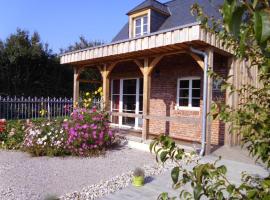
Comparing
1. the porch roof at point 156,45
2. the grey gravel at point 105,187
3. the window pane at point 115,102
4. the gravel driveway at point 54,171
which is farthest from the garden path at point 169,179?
the window pane at point 115,102

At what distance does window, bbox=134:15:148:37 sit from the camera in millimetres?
11789

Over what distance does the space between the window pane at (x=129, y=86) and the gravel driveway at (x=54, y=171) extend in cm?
425

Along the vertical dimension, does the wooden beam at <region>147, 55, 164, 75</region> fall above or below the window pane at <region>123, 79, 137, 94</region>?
above

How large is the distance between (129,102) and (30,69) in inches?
358

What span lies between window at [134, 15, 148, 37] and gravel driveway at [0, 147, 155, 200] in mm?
5887

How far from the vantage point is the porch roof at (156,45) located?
6.72m

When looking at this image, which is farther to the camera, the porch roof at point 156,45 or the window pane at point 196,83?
the window pane at point 196,83

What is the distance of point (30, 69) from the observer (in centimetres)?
1809

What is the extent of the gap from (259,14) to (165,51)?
25.6 feet

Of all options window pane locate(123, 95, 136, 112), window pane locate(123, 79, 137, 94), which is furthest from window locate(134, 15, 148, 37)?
window pane locate(123, 95, 136, 112)

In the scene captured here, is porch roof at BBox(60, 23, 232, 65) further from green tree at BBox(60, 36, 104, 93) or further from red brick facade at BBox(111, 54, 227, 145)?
green tree at BBox(60, 36, 104, 93)

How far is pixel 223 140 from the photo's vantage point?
8.66 m

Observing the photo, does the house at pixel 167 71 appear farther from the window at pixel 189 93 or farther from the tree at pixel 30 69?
the tree at pixel 30 69

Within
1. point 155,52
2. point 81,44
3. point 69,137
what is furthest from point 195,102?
point 81,44
